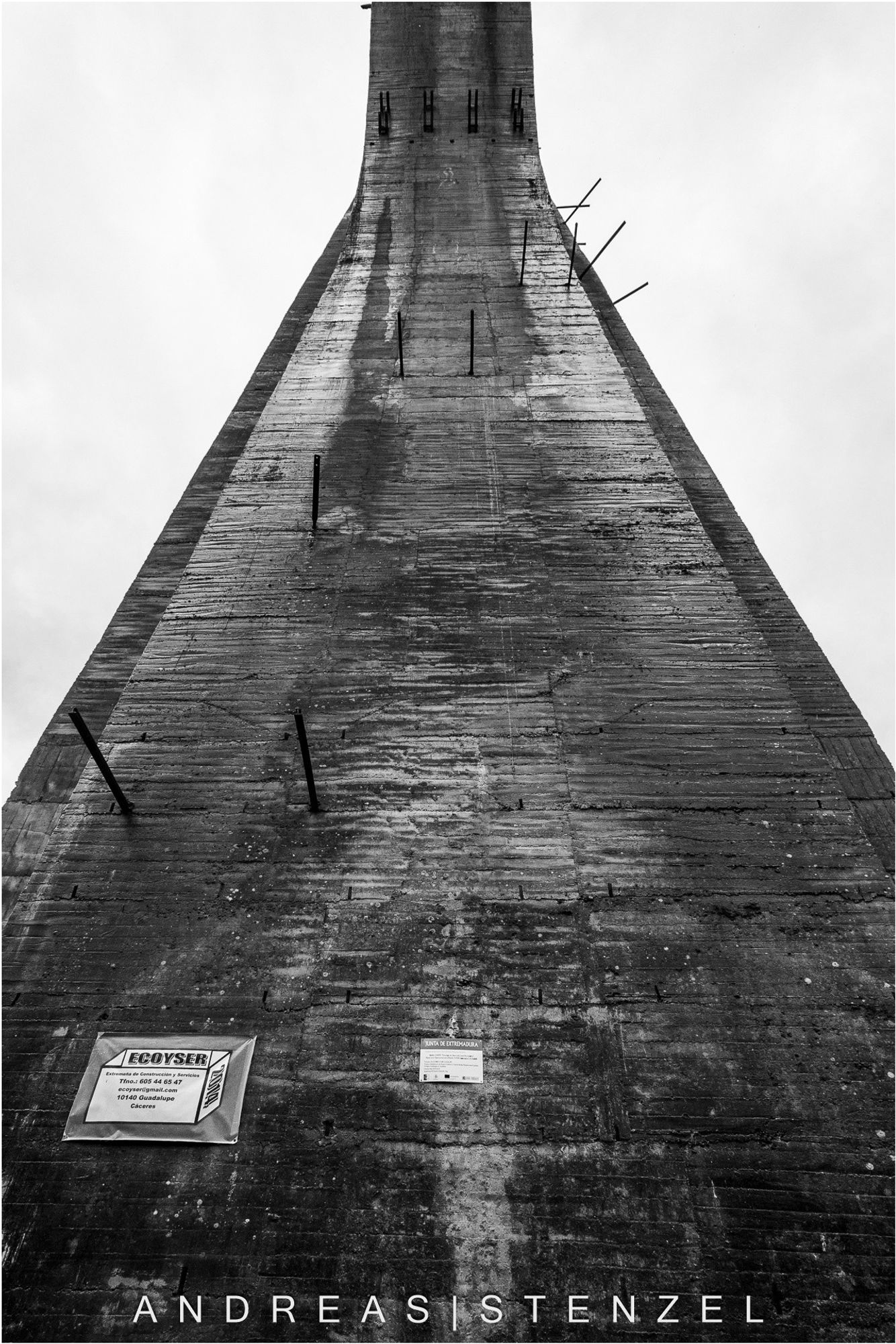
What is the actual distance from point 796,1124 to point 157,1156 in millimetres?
5022

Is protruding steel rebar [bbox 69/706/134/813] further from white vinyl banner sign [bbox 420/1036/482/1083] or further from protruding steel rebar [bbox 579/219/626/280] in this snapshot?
protruding steel rebar [bbox 579/219/626/280]

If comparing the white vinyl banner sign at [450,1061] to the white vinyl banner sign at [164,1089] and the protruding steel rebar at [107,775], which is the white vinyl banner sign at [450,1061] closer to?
the white vinyl banner sign at [164,1089]

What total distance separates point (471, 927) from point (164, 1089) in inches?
113

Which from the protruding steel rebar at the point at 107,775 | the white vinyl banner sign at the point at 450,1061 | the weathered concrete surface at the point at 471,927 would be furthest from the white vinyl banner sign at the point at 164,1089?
the protruding steel rebar at the point at 107,775

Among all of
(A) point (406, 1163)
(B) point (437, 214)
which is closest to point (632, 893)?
(A) point (406, 1163)

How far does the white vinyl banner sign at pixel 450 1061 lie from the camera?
6.36 metres

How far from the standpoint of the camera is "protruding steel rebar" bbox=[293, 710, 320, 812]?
7453 mm

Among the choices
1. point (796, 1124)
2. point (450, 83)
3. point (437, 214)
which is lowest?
point (796, 1124)

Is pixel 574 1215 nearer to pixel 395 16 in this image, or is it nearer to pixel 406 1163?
pixel 406 1163

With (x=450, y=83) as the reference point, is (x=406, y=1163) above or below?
below

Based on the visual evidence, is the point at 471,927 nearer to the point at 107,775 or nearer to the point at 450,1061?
the point at 450,1061

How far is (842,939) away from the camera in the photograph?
7062 mm

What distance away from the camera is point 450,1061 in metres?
6.43

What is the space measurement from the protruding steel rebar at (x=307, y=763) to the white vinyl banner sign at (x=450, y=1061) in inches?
102
